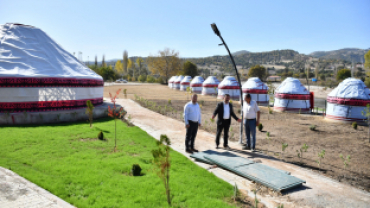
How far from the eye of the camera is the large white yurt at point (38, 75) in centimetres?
934

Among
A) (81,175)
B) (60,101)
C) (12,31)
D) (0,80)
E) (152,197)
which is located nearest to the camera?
(152,197)

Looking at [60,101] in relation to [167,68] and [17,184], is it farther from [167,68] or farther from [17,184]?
[167,68]

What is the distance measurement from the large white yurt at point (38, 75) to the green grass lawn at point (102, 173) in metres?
3.05

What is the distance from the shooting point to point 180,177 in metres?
4.43

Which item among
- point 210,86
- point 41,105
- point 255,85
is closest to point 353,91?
point 255,85

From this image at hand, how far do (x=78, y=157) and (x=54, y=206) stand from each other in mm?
2148

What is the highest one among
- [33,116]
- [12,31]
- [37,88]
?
[12,31]

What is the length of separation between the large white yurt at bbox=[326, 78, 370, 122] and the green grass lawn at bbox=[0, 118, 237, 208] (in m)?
10.4

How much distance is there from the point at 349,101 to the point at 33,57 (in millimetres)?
14583

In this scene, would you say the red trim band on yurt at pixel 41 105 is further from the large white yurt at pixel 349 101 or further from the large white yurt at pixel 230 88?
the large white yurt at pixel 230 88

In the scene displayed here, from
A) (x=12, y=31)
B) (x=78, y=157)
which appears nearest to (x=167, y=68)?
(x=12, y=31)

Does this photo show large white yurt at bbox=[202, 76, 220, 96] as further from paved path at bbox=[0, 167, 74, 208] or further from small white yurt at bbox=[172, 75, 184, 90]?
paved path at bbox=[0, 167, 74, 208]

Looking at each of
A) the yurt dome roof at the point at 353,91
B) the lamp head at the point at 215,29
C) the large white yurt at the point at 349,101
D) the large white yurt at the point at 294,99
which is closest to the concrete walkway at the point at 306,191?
the lamp head at the point at 215,29

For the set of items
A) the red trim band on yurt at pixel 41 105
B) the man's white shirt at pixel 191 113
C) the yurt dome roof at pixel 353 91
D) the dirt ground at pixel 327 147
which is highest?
the yurt dome roof at pixel 353 91
